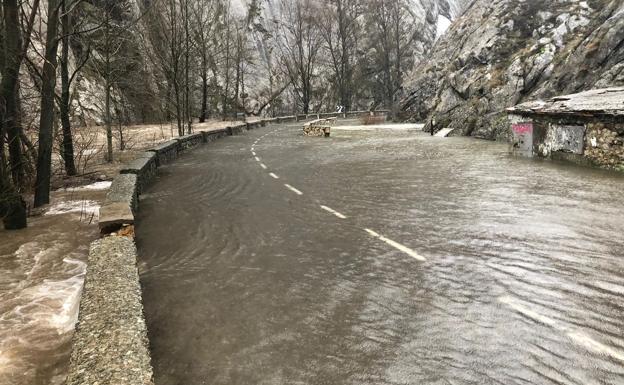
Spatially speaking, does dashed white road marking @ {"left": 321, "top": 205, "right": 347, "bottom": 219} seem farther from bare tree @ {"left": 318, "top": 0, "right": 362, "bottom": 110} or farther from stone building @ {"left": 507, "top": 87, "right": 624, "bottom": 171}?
bare tree @ {"left": 318, "top": 0, "right": 362, "bottom": 110}

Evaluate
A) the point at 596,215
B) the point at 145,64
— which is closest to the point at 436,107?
the point at 145,64

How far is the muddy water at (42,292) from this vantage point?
16.9 feet

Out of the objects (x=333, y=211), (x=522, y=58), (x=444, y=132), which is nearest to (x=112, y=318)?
(x=333, y=211)

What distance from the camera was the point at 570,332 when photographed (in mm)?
5156

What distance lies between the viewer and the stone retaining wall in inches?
161

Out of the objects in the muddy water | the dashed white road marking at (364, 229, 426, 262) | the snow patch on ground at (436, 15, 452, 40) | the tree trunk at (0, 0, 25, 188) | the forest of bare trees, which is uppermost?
the snow patch on ground at (436, 15, 452, 40)

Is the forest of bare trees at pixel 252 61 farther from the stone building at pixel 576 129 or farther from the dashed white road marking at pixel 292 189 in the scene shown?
the stone building at pixel 576 129

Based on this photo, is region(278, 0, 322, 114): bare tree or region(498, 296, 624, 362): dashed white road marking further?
region(278, 0, 322, 114): bare tree

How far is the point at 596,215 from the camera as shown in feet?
33.1

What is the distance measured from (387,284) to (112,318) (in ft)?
11.3

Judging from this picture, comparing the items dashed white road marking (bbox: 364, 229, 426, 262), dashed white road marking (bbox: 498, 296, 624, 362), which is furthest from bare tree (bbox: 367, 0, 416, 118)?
dashed white road marking (bbox: 498, 296, 624, 362)

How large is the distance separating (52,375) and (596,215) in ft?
32.4

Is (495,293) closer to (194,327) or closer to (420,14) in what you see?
(194,327)

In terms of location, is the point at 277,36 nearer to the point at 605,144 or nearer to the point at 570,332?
the point at 605,144
